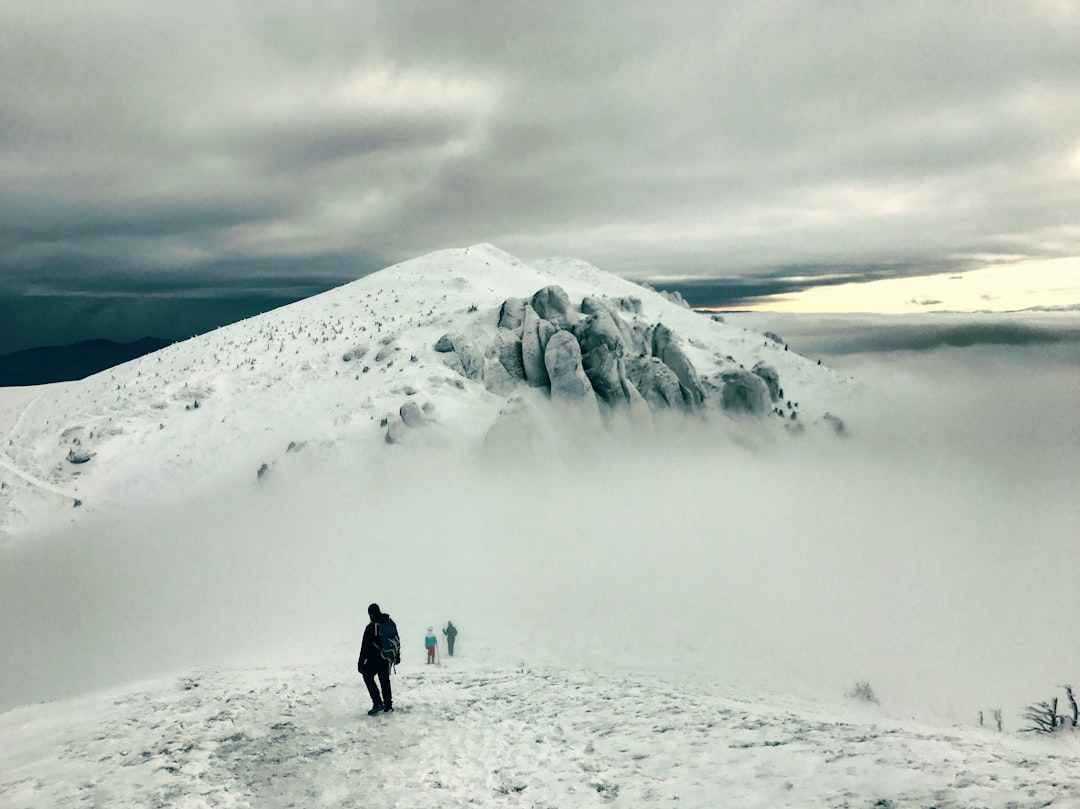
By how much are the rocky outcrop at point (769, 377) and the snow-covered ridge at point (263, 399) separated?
5.97 ft

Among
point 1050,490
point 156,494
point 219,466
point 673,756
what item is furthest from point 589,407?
point 1050,490

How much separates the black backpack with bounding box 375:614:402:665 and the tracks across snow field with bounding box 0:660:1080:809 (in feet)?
4.35

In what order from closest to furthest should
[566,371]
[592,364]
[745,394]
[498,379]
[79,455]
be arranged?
[79,455] → [566,371] → [498,379] → [592,364] → [745,394]

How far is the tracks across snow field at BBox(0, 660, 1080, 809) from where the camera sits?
31.0 ft

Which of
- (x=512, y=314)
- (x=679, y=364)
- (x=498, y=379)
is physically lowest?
(x=679, y=364)

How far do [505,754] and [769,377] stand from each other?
52.1 meters

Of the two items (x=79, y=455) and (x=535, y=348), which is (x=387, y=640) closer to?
(x=535, y=348)

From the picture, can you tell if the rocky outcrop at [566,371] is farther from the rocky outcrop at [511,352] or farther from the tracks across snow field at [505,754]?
the tracks across snow field at [505,754]

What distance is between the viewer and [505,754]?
11.8 m

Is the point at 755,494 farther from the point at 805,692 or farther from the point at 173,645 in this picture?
the point at 173,645

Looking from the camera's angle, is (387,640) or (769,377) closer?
(387,640)

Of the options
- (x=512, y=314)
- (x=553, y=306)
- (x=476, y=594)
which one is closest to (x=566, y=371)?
(x=553, y=306)

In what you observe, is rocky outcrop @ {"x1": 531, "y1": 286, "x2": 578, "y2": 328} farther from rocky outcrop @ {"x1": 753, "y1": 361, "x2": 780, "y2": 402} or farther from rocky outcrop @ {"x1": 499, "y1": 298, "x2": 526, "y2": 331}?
rocky outcrop @ {"x1": 753, "y1": 361, "x2": 780, "y2": 402}

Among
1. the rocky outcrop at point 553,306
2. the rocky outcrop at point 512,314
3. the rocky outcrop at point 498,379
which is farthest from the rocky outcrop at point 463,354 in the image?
the rocky outcrop at point 553,306
